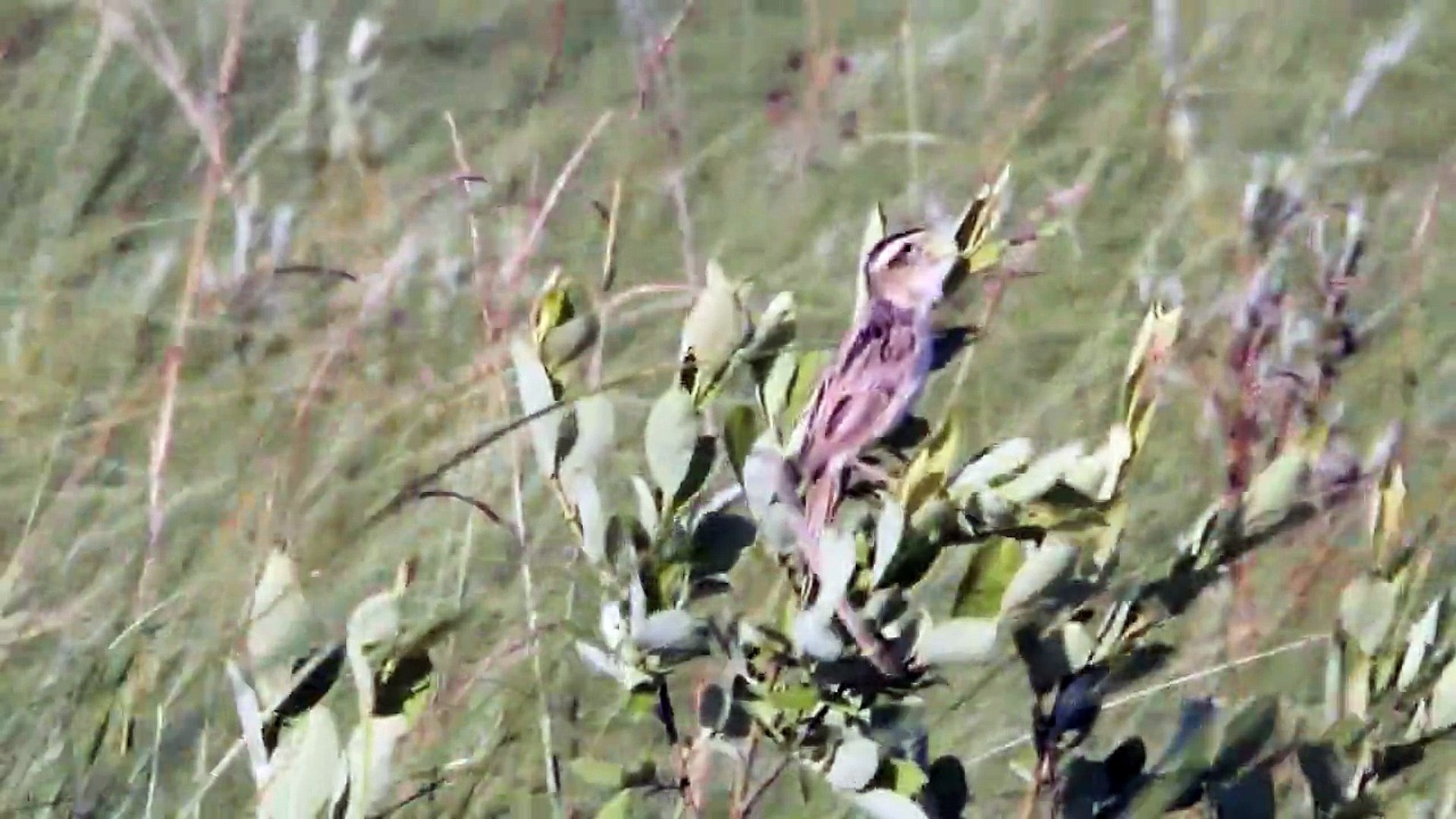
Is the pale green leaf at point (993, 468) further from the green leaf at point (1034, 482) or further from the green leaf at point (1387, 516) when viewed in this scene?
the green leaf at point (1387, 516)

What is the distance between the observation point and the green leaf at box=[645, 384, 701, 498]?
0.44 metres

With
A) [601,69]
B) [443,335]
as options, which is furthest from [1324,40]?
[443,335]

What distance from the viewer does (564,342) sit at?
1.53 ft

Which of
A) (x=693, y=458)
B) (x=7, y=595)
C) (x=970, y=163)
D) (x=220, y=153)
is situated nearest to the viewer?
(x=693, y=458)

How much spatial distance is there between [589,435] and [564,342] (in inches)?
1.2

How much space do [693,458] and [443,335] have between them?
0.46 metres

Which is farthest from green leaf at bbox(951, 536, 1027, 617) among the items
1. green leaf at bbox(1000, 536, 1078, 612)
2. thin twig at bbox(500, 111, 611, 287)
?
thin twig at bbox(500, 111, 611, 287)

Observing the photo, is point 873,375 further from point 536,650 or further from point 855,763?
point 536,650

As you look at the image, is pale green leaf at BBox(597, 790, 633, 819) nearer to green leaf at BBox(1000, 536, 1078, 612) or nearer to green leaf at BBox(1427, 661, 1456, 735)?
green leaf at BBox(1000, 536, 1078, 612)

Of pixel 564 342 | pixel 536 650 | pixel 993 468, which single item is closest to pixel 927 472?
pixel 993 468

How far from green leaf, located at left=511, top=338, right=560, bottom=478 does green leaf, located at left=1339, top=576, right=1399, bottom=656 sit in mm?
304

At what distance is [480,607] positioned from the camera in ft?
2.58

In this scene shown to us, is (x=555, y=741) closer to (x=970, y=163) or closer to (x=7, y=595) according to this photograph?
(x=7, y=595)

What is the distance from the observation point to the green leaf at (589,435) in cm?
46
